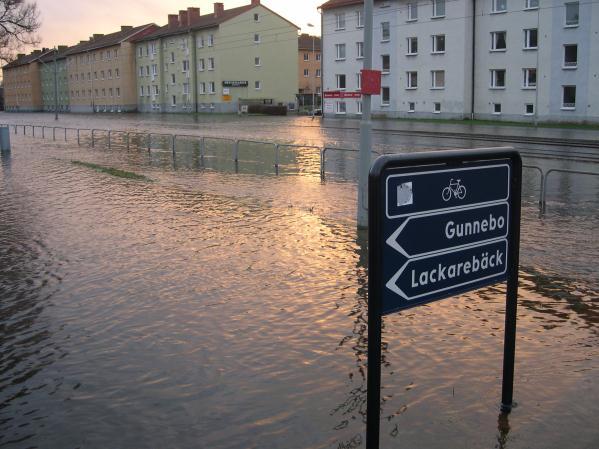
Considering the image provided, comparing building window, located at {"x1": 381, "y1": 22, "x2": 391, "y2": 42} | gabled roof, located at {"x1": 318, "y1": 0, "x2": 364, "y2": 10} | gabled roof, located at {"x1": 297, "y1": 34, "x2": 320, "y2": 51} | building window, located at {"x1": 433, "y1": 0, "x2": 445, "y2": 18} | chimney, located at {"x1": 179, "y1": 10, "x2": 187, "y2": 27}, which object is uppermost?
chimney, located at {"x1": 179, "y1": 10, "x2": 187, "y2": 27}

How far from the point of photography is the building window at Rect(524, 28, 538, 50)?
4491cm

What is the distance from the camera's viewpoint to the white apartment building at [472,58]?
139 ft

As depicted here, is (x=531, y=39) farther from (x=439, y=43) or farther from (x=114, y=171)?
(x=114, y=171)

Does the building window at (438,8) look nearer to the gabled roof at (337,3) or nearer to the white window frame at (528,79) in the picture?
the gabled roof at (337,3)

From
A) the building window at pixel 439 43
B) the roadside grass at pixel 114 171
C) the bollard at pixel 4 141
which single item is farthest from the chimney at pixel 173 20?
the roadside grass at pixel 114 171

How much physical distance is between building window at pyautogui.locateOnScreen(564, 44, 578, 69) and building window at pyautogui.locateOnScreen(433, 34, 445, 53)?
1064 cm

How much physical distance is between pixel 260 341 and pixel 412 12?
52.0 m

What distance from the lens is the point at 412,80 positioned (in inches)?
2137

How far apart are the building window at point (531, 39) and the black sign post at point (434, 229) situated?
44.8 m

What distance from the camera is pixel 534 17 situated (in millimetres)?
44625

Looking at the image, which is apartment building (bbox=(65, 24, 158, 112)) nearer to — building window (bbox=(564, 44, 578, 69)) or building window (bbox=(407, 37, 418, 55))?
building window (bbox=(407, 37, 418, 55))

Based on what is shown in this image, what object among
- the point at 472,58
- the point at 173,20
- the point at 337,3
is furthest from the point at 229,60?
the point at 472,58

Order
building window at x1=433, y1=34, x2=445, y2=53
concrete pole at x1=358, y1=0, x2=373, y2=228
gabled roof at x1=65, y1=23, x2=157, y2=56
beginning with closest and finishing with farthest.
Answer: concrete pole at x1=358, y1=0, x2=373, y2=228, building window at x1=433, y1=34, x2=445, y2=53, gabled roof at x1=65, y1=23, x2=157, y2=56

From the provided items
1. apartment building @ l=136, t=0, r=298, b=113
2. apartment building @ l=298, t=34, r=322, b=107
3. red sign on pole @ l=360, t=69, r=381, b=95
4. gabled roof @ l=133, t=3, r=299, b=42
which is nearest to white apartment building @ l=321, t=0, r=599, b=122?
apartment building @ l=136, t=0, r=298, b=113
